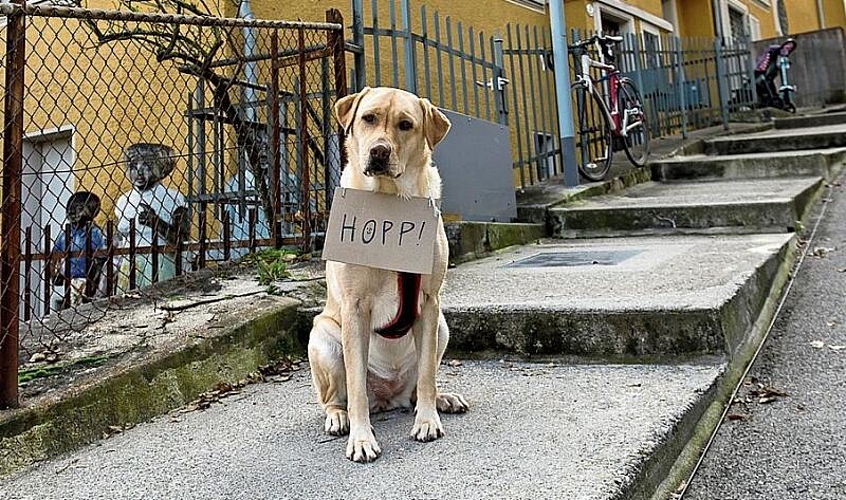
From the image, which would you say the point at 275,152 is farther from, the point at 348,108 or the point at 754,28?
the point at 754,28

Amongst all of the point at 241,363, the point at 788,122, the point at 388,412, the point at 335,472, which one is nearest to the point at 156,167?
the point at 241,363

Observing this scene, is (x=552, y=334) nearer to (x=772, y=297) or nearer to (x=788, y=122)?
(x=772, y=297)

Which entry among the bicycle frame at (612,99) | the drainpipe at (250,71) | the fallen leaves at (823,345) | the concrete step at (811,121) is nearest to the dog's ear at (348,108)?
the fallen leaves at (823,345)

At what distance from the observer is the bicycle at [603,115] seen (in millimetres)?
6637

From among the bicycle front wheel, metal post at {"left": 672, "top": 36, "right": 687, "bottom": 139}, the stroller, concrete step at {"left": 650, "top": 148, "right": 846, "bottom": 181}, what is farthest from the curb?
the stroller

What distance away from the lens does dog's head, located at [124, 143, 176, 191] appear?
5.40 meters

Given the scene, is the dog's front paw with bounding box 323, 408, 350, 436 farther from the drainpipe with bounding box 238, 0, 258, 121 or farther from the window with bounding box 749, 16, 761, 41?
the window with bounding box 749, 16, 761, 41

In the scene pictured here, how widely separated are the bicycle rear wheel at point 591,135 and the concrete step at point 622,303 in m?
2.75

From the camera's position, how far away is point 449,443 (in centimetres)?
188

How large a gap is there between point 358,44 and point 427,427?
3201mm

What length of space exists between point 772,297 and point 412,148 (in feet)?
7.38

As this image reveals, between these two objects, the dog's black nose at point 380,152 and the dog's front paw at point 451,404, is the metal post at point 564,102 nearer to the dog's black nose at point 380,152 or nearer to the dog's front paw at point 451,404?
the dog's front paw at point 451,404

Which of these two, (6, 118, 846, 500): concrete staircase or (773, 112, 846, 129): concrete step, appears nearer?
(6, 118, 846, 500): concrete staircase

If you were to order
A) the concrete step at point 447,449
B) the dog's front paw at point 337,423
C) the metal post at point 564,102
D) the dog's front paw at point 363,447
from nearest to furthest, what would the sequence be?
the concrete step at point 447,449 < the dog's front paw at point 363,447 < the dog's front paw at point 337,423 < the metal post at point 564,102
